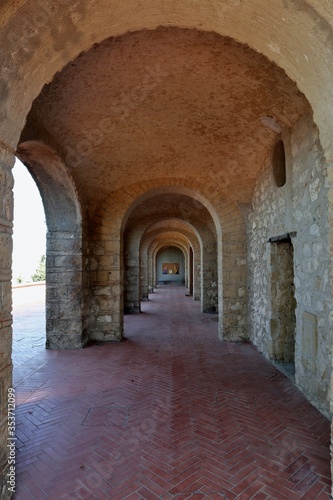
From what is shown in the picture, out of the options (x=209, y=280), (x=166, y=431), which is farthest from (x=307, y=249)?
(x=209, y=280)

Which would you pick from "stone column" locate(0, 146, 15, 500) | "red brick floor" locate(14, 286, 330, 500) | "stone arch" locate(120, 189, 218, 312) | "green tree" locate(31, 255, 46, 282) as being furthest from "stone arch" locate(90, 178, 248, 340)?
"green tree" locate(31, 255, 46, 282)

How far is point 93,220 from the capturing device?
717 centimetres

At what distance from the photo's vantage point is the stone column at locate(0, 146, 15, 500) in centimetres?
210

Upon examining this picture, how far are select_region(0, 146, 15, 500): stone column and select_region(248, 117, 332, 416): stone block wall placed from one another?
103 inches

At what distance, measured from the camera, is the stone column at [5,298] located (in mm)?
2100

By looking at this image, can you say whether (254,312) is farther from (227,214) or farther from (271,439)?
(271,439)

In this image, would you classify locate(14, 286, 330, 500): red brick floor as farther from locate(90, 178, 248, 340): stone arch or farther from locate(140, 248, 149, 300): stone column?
locate(140, 248, 149, 300): stone column

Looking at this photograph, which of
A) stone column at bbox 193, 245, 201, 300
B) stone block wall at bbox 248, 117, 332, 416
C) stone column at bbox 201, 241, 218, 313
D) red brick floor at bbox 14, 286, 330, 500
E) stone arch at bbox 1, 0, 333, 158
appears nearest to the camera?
stone arch at bbox 1, 0, 333, 158

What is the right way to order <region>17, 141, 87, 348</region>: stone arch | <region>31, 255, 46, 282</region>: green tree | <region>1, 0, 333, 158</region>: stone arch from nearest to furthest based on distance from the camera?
1. <region>1, 0, 333, 158</region>: stone arch
2. <region>17, 141, 87, 348</region>: stone arch
3. <region>31, 255, 46, 282</region>: green tree

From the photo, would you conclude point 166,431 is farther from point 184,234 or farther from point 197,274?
point 184,234

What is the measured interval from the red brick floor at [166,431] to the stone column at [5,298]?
0.45 meters

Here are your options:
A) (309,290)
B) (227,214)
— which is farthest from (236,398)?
(227,214)

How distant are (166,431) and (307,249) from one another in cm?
267

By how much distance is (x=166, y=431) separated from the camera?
325cm
